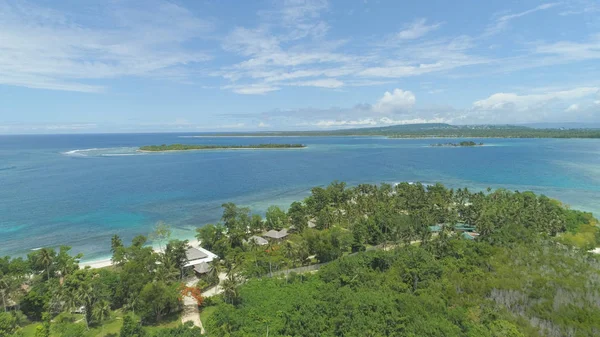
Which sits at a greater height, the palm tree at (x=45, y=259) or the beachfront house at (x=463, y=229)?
the palm tree at (x=45, y=259)

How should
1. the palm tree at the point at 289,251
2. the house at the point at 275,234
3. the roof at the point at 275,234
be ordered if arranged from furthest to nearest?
the roof at the point at 275,234 < the house at the point at 275,234 < the palm tree at the point at 289,251

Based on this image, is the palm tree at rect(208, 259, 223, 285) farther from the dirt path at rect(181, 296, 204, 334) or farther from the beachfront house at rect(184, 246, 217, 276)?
the dirt path at rect(181, 296, 204, 334)

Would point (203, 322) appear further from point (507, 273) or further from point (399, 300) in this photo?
point (507, 273)

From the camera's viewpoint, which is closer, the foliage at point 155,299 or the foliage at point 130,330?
the foliage at point 130,330

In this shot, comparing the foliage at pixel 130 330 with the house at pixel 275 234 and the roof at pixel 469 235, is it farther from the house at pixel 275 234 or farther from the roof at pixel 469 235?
the roof at pixel 469 235

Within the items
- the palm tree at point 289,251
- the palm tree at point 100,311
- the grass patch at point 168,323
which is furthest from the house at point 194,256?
the palm tree at point 100,311

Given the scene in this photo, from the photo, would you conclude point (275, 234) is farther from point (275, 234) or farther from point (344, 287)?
point (344, 287)
